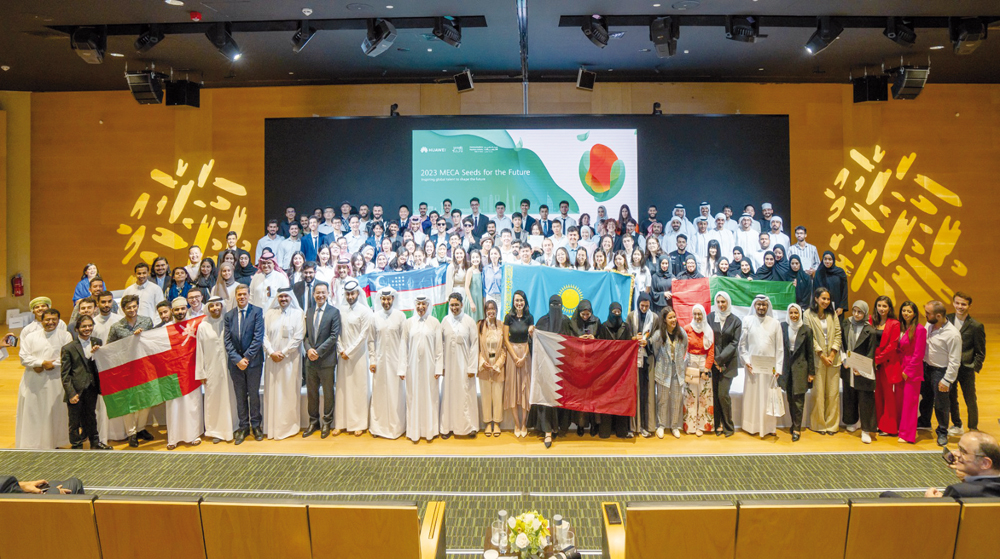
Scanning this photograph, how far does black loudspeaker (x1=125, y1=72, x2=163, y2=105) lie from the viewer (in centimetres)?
902

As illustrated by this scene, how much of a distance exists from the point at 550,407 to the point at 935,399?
3.87 m

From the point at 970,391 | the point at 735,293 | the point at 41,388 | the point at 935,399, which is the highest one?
the point at 735,293

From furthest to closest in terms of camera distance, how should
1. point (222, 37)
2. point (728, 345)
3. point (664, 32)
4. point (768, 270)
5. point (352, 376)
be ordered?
point (222, 37) < point (664, 32) < point (768, 270) < point (352, 376) < point (728, 345)

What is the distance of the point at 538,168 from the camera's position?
10.4 meters

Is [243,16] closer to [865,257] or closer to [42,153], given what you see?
[42,153]

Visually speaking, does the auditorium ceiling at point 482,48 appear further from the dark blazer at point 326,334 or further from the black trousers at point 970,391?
the black trousers at point 970,391

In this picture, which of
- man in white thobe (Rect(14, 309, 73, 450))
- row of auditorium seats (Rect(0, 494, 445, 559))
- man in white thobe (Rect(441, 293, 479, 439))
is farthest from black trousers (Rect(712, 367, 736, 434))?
man in white thobe (Rect(14, 309, 73, 450))

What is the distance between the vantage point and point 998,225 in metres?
11.4

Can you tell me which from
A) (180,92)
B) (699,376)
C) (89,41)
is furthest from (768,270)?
(180,92)

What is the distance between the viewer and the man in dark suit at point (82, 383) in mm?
5258

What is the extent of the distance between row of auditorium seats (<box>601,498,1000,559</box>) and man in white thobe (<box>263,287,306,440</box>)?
4292 millimetres

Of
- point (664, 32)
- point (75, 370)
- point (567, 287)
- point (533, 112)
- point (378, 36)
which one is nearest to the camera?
point (75, 370)

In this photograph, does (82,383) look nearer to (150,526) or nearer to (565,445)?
(150,526)

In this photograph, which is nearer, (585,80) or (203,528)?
(203,528)
